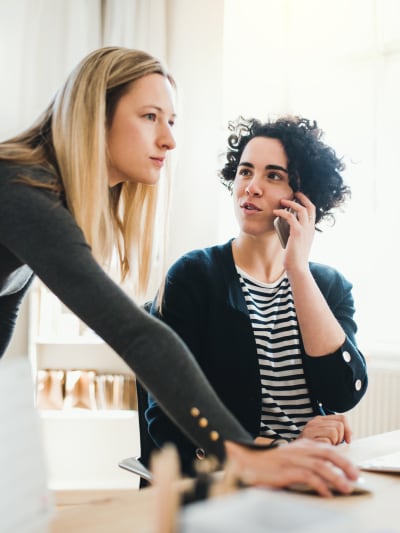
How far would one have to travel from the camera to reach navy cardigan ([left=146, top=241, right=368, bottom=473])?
1.51m

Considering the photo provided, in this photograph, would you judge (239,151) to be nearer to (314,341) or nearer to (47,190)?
(314,341)

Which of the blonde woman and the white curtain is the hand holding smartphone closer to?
the blonde woman

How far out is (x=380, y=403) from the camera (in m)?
3.27

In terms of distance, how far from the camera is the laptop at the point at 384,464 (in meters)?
1.00

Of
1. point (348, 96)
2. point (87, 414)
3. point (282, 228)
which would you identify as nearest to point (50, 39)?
point (348, 96)

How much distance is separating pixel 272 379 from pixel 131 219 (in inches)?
19.4

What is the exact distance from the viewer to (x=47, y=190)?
38.1 inches

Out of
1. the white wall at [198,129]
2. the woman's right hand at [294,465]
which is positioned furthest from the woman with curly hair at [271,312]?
the white wall at [198,129]

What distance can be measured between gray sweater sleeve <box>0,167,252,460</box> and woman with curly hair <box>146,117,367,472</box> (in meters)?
0.56

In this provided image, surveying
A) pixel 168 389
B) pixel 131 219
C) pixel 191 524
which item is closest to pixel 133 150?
pixel 131 219

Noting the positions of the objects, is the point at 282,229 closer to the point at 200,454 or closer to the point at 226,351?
the point at 226,351

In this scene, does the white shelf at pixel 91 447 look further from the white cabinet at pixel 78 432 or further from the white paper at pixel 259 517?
the white paper at pixel 259 517

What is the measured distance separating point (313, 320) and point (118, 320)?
77 cm

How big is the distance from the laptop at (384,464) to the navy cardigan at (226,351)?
406mm
